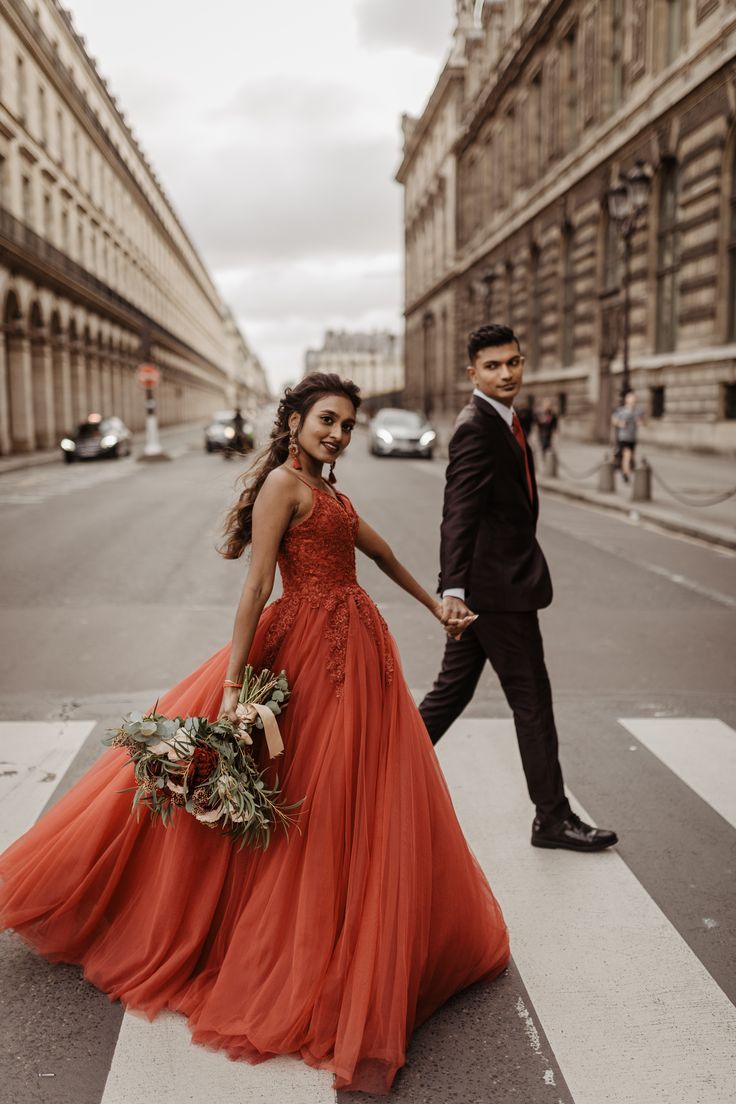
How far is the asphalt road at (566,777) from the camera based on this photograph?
97.3 inches

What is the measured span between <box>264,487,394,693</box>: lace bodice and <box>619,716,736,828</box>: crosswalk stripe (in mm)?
2034

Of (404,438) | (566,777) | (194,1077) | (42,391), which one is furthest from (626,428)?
(42,391)

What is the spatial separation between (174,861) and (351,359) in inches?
6870

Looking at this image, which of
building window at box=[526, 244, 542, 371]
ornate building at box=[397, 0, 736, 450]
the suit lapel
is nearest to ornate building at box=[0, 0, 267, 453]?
building window at box=[526, 244, 542, 371]

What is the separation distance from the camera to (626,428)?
738 inches

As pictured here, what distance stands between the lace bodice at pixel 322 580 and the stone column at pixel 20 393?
34.5 m

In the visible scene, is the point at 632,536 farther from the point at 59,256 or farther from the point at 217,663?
the point at 59,256

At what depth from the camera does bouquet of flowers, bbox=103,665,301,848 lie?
2574mm

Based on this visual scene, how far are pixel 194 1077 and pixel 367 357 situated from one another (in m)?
175

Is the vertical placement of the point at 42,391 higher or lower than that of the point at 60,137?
lower

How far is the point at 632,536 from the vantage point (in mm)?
12625

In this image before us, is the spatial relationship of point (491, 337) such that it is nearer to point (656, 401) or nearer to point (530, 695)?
point (530, 695)

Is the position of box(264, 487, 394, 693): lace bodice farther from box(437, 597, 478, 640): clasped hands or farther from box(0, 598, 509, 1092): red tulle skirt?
box(437, 597, 478, 640): clasped hands

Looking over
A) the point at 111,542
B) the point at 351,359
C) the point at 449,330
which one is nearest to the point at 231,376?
the point at 351,359
